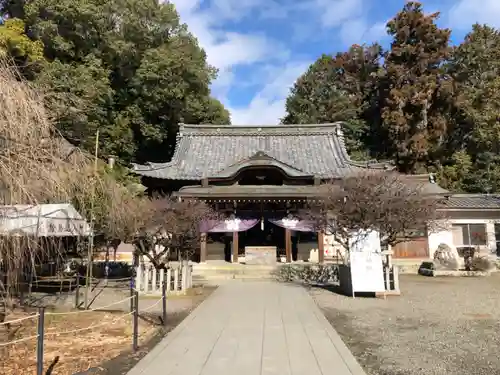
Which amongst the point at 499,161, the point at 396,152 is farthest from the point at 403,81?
the point at 499,161

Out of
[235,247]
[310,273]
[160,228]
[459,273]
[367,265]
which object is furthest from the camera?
[235,247]

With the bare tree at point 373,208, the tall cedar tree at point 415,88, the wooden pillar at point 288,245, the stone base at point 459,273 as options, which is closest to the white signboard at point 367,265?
the bare tree at point 373,208

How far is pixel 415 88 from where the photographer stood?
33844 mm

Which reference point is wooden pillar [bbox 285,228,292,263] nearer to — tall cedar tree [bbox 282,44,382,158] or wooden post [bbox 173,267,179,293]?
wooden post [bbox 173,267,179,293]

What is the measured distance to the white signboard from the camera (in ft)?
36.4

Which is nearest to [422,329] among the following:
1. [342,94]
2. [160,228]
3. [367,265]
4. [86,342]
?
[367,265]

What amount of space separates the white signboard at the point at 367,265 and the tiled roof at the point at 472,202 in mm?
10735

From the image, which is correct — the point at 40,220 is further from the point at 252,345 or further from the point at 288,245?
the point at 288,245

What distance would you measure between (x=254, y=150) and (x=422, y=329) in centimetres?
1823

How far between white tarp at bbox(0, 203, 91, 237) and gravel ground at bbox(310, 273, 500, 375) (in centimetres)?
485

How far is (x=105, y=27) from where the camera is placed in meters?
30.8

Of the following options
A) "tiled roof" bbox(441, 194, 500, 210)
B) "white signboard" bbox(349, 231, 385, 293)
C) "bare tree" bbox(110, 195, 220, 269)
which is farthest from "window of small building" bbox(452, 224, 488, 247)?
"bare tree" bbox(110, 195, 220, 269)

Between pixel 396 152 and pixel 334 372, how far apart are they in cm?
3176

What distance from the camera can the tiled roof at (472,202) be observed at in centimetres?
2091
